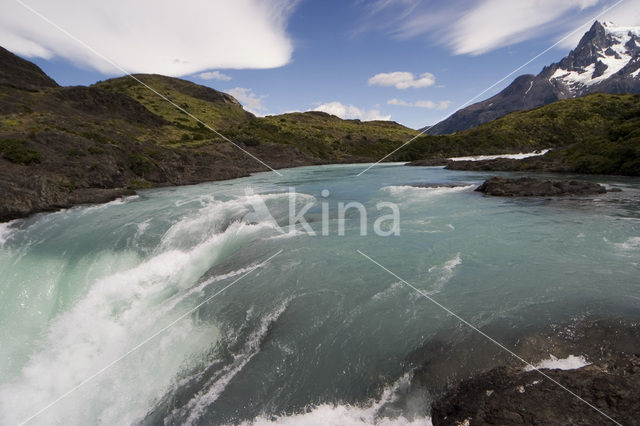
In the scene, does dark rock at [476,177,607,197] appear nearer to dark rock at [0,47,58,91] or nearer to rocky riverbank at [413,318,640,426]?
rocky riverbank at [413,318,640,426]

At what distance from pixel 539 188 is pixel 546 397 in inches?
826

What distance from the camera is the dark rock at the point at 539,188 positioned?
Result: 20853mm

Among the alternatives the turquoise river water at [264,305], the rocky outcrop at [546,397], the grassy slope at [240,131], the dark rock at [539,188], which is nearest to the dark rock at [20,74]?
the grassy slope at [240,131]

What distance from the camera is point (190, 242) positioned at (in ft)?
45.8

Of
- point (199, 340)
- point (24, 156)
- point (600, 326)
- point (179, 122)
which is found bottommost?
point (199, 340)

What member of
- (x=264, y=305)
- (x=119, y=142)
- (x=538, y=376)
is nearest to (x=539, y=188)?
(x=538, y=376)

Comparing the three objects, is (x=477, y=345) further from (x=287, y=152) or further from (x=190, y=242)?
(x=287, y=152)

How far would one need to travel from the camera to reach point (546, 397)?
14.9 ft

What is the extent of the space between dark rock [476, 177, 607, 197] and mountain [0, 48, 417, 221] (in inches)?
1118

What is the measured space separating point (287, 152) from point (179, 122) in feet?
107

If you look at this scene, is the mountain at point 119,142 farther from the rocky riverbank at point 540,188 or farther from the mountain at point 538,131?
the rocky riverbank at point 540,188

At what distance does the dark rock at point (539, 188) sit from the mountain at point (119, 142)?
93.2ft

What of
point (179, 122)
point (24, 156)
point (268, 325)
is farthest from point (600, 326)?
point (179, 122)

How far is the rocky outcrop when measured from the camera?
4.17 meters
